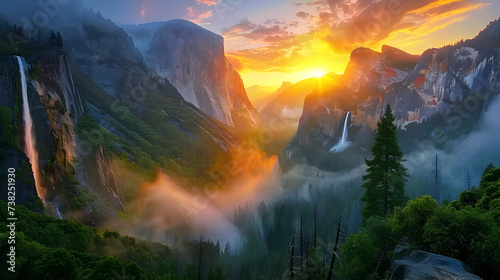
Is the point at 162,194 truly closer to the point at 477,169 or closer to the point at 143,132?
the point at 143,132

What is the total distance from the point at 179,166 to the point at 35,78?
290 feet

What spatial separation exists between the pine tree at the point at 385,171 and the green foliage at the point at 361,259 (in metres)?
6.46

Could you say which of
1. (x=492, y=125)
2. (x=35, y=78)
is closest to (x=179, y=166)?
(x=35, y=78)

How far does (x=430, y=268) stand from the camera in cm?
2055

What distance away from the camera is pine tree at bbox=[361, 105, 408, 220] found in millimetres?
39844

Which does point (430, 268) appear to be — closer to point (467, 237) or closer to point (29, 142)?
point (467, 237)

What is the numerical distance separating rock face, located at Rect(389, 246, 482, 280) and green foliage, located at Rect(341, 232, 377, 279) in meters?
9.95

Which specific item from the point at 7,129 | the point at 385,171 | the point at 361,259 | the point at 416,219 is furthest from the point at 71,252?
the point at 385,171

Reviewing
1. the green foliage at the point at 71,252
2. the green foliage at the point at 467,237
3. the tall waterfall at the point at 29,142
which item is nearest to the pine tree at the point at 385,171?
the green foliage at the point at 467,237

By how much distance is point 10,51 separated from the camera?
73250mm

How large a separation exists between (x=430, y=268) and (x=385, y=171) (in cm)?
2060

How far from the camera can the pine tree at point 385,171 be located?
39.8 m

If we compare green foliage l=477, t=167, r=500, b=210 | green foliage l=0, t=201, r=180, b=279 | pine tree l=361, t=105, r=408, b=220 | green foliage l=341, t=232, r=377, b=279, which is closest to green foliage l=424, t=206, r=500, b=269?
green foliage l=477, t=167, r=500, b=210

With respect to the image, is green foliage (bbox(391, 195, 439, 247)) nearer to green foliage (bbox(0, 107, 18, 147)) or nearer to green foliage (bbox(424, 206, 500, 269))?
green foliage (bbox(424, 206, 500, 269))
